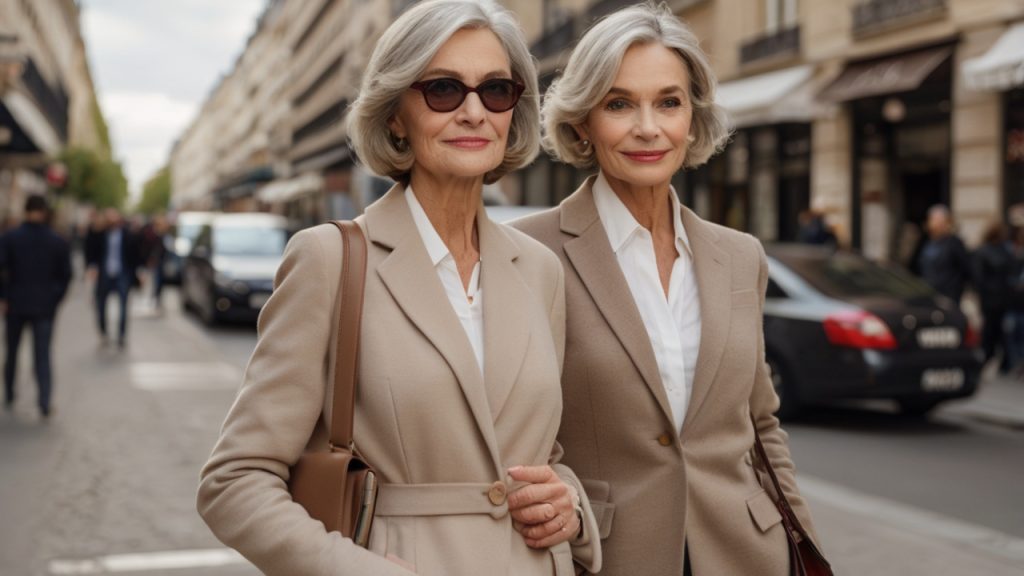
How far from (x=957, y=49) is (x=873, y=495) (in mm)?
11215

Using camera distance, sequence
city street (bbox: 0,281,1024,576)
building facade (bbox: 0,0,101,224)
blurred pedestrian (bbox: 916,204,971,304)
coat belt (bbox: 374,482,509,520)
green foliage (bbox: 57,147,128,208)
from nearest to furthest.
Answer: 1. coat belt (bbox: 374,482,509,520)
2. city street (bbox: 0,281,1024,576)
3. blurred pedestrian (bbox: 916,204,971,304)
4. building facade (bbox: 0,0,101,224)
5. green foliage (bbox: 57,147,128,208)

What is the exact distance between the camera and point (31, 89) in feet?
116

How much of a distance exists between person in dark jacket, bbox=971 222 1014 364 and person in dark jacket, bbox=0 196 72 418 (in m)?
9.83

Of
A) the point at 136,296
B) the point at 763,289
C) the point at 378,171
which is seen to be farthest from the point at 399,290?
the point at 136,296

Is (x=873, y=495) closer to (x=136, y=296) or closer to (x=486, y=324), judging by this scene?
(x=486, y=324)

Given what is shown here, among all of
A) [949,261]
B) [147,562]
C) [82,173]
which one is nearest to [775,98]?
[949,261]

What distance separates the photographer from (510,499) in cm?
211

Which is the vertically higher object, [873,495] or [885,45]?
[885,45]

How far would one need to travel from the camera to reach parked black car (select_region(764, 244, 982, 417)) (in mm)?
9523

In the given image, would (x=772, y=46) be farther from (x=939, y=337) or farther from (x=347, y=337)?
(x=347, y=337)

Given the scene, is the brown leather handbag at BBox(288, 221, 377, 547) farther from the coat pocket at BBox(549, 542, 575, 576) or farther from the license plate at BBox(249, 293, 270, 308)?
the license plate at BBox(249, 293, 270, 308)

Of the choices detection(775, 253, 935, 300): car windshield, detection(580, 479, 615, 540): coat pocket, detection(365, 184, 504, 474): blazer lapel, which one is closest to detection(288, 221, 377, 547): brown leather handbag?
detection(365, 184, 504, 474): blazer lapel

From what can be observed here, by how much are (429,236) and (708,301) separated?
2.34 feet

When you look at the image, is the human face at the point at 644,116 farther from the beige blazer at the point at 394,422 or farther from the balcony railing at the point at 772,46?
the balcony railing at the point at 772,46
